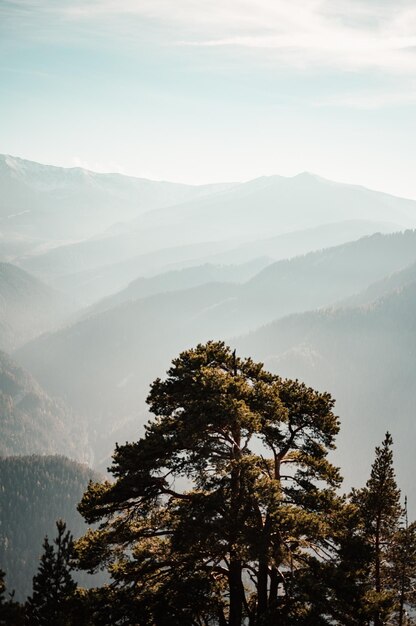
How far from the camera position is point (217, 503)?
20.1 m

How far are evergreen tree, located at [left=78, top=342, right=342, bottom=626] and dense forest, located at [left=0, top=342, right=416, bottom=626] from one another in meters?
0.04

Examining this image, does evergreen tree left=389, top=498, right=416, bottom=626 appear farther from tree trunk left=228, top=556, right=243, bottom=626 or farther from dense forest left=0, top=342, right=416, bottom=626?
tree trunk left=228, top=556, right=243, bottom=626

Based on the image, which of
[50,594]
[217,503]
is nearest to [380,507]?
[217,503]

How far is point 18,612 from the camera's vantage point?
60.6ft

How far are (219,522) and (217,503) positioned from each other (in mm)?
604

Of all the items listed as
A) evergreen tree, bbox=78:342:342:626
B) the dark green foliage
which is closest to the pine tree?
the dark green foliage

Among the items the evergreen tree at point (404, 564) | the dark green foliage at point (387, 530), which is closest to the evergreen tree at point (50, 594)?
the dark green foliage at point (387, 530)

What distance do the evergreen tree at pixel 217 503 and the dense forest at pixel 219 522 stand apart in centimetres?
4

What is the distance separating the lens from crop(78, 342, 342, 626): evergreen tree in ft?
65.1

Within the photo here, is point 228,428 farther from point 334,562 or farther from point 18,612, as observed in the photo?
point 18,612

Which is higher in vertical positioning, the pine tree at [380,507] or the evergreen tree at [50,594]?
the pine tree at [380,507]

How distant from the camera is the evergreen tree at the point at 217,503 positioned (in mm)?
19828

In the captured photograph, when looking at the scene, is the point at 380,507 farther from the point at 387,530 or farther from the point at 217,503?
the point at 217,503

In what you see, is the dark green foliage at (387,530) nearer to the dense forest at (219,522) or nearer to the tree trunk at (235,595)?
the dense forest at (219,522)
